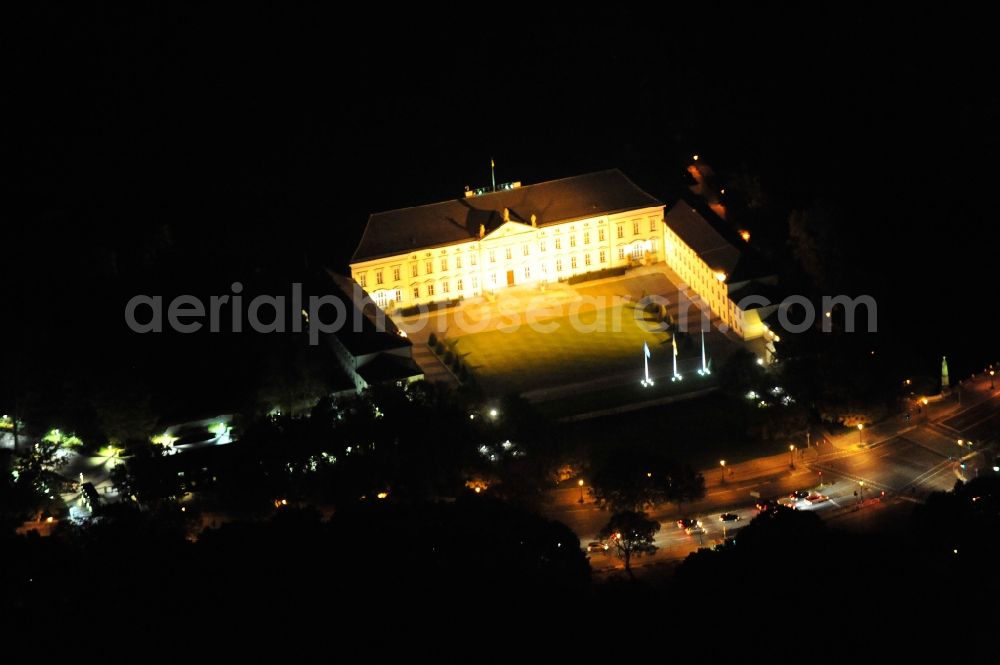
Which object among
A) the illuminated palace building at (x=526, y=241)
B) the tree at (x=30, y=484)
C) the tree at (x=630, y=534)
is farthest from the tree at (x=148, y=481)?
the illuminated palace building at (x=526, y=241)

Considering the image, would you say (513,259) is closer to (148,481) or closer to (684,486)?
(684,486)

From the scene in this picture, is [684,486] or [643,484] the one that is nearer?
[643,484]

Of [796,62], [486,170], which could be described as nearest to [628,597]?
[486,170]

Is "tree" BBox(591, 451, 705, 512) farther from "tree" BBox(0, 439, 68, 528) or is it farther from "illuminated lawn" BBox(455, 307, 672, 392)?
"tree" BBox(0, 439, 68, 528)

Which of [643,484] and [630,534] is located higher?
[643,484]

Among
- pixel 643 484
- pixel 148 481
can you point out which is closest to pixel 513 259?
pixel 643 484

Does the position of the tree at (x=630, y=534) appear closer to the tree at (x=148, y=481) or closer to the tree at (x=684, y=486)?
the tree at (x=684, y=486)

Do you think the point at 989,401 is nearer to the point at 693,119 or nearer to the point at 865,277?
the point at 865,277
